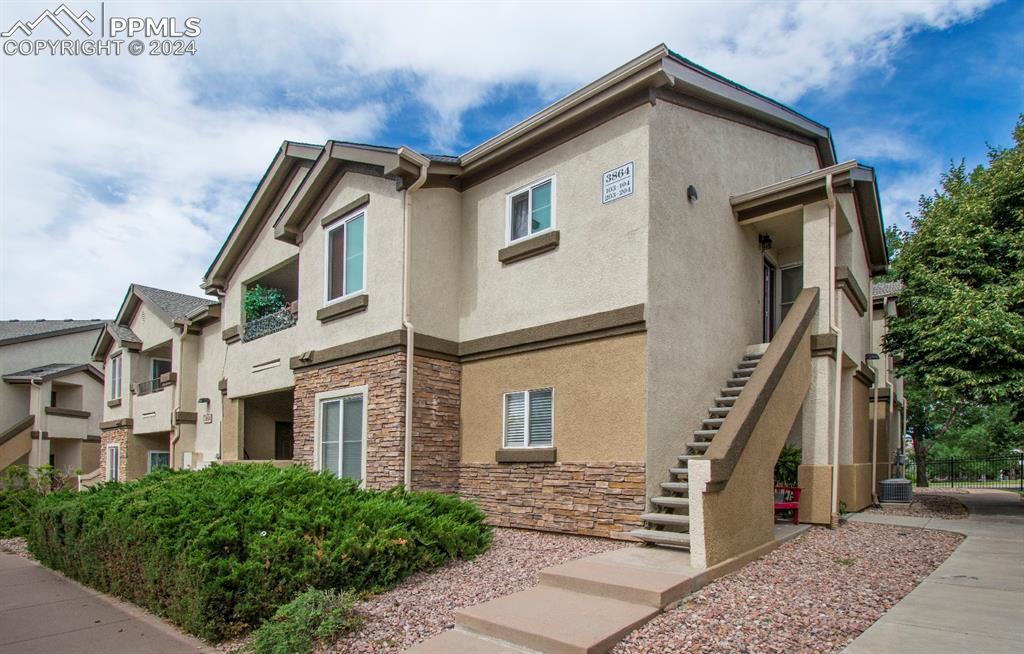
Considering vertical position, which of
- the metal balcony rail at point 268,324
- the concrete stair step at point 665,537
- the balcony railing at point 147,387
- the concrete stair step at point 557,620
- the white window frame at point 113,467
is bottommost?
the white window frame at point 113,467

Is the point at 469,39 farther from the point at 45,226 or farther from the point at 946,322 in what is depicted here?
the point at 45,226

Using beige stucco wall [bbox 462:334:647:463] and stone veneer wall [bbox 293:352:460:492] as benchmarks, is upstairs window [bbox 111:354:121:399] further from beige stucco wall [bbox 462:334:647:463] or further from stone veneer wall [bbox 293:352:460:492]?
beige stucco wall [bbox 462:334:647:463]

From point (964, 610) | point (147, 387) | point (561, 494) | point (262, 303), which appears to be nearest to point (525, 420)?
point (561, 494)

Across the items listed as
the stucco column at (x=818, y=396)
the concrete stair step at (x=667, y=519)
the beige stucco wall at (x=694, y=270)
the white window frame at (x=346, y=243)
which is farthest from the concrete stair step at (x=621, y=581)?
the white window frame at (x=346, y=243)

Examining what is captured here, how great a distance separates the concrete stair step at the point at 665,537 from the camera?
25.6 ft

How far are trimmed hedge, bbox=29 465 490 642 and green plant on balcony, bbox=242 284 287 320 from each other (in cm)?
822

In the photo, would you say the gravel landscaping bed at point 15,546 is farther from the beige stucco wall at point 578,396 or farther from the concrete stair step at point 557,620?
the concrete stair step at point 557,620

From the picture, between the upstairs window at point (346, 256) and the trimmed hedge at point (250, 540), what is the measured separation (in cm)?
416

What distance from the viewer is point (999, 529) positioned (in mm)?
11031

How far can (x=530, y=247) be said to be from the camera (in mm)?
10906

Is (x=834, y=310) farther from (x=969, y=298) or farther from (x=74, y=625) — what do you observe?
(x=74, y=625)

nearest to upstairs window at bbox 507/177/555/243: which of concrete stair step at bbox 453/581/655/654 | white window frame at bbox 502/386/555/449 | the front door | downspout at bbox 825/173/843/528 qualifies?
white window frame at bbox 502/386/555/449

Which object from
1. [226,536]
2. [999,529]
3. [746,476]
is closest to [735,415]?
[746,476]

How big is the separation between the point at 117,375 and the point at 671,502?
24.1 m
